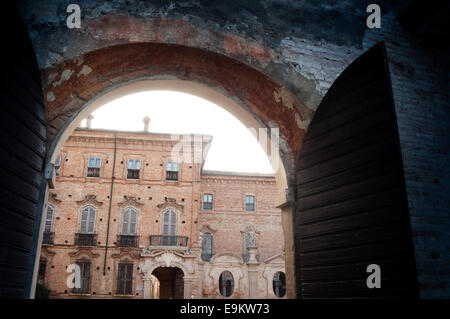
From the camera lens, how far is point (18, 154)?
3818mm

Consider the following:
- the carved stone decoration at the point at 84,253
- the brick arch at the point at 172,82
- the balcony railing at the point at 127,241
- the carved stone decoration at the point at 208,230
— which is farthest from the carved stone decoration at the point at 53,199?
the brick arch at the point at 172,82

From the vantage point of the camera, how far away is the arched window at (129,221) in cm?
2305

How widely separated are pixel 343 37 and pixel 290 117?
1.39 m

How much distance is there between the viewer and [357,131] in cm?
424

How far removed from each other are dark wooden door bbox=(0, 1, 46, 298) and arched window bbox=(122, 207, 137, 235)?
1934 centimetres

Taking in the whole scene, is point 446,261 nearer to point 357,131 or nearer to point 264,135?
point 357,131

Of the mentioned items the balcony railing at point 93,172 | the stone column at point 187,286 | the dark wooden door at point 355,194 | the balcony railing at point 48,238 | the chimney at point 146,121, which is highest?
the chimney at point 146,121

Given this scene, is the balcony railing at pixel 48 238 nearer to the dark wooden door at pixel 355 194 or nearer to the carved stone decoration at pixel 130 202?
the carved stone decoration at pixel 130 202

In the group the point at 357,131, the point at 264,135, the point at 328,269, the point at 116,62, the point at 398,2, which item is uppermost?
the point at 398,2

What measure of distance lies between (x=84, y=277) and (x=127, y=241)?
3.06 meters

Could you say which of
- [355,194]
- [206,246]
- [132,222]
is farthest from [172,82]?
[206,246]

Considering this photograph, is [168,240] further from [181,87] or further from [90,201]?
[181,87]

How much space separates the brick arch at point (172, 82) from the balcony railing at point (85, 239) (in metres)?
18.6
